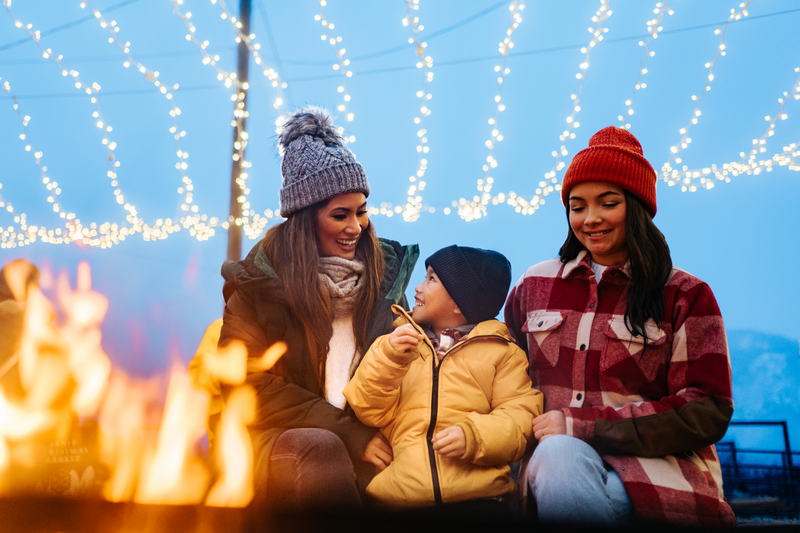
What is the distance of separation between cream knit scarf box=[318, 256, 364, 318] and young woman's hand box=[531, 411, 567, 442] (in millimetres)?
547

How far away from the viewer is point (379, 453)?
108cm

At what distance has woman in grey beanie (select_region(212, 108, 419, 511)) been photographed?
1023 mm

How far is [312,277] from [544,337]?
585 mm

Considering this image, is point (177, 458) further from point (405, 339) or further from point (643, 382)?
point (643, 382)

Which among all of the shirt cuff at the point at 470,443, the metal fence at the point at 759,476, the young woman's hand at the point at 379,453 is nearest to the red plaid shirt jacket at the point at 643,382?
the shirt cuff at the point at 470,443

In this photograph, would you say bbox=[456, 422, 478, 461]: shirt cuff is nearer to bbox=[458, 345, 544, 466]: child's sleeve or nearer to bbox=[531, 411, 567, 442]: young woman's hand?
bbox=[458, 345, 544, 466]: child's sleeve

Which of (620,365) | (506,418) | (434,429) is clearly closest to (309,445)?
(434,429)

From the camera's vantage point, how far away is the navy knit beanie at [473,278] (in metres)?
1.16

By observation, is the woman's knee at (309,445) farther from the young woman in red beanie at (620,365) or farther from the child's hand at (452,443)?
the young woman in red beanie at (620,365)

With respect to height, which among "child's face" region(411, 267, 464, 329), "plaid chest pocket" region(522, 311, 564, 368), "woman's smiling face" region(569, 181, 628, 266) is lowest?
"plaid chest pocket" region(522, 311, 564, 368)

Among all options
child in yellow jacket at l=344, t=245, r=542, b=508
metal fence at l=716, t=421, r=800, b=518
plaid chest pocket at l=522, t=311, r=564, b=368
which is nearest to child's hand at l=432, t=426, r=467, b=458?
child in yellow jacket at l=344, t=245, r=542, b=508

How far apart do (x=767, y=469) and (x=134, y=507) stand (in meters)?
2.26

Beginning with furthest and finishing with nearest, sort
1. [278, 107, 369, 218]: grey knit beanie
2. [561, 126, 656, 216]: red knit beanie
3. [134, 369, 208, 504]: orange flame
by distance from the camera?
[278, 107, 369, 218]: grey knit beanie < [134, 369, 208, 504]: orange flame < [561, 126, 656, 216]: red knit beanie

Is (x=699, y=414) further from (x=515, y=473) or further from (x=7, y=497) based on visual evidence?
(x=7, y=497)
